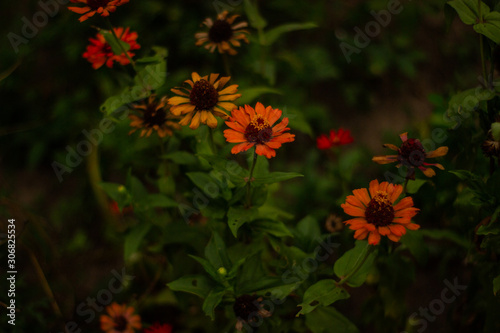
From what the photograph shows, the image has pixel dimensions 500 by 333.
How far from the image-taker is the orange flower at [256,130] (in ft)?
3.54

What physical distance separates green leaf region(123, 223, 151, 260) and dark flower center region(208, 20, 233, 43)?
0.70m

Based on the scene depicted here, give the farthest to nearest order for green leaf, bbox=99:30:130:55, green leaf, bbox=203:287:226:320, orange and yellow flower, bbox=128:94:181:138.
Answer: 1. orange and yellow flower, bbox=128:94:181:138
2. green leaf, bbox=99:30:130:55
3. green leaf, bbox=203:287:226:320

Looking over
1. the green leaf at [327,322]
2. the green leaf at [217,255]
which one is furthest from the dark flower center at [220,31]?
the green leaf at [327,322]

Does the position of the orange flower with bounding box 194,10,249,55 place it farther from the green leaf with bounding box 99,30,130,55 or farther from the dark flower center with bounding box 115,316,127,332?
the dark flower center with bounding box 115,316,127,332

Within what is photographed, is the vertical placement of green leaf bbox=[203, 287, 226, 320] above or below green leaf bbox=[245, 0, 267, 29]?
below

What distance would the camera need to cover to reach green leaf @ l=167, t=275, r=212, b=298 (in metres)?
1.20

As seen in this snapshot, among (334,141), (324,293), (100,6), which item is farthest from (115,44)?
(324,293)

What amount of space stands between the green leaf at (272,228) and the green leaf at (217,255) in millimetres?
140

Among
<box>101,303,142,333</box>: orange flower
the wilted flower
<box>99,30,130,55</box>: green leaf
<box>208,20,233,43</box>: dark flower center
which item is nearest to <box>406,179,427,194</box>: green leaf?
the wilted flower

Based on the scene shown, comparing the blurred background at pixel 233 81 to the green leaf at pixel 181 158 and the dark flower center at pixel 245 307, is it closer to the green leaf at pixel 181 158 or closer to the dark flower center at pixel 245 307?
the green leaf at pixel 181 158

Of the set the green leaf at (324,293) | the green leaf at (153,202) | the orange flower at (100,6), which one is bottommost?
the green leaf at (324,293)

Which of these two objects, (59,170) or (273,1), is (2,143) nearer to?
(59,170)

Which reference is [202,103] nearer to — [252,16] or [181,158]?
[181,158]

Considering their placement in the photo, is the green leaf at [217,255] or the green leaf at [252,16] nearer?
the green leaf at [217,255]
